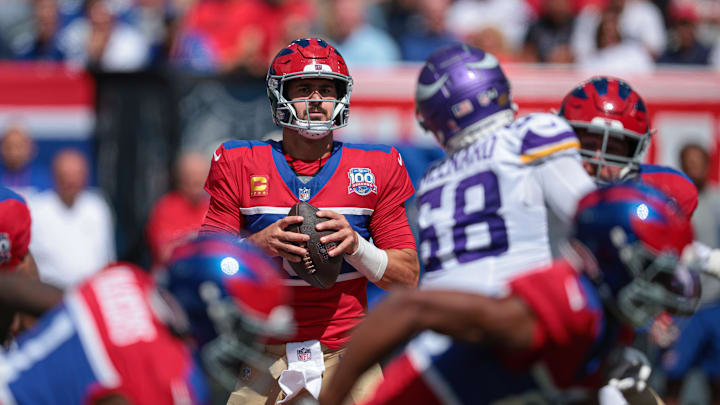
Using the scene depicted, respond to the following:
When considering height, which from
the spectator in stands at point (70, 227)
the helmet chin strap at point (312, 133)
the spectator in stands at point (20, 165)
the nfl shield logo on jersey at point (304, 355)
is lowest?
the spectator in stands at point (70, 227)

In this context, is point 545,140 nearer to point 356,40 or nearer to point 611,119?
point 611,119

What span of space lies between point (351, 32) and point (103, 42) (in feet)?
8.02

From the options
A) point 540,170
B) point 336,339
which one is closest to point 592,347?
point 540,170

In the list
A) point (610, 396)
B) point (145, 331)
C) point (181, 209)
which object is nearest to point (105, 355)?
point (145, 331)

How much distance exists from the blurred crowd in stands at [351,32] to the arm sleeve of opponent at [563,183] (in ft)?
17.8

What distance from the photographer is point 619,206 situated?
3.07m

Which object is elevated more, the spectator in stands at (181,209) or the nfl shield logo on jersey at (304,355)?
the nfl shield logo on jersey at (304,355)

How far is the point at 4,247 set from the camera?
4.23 metres

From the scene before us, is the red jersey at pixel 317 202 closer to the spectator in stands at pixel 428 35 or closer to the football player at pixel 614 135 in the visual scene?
the football player at pixel 614 135

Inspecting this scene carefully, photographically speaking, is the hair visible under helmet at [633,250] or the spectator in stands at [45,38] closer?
the hair visible under helmet at [633,250]

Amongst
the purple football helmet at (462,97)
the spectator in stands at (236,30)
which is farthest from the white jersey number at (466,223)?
the spectator in stands at (236,30)

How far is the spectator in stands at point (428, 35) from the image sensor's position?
9.34 metres

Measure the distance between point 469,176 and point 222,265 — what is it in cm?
114

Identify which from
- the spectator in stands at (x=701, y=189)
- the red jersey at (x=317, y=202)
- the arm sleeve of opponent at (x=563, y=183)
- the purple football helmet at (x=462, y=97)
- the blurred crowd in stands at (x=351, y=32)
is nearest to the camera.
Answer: the arm sleeve of opponent at (x=563, y=183)
